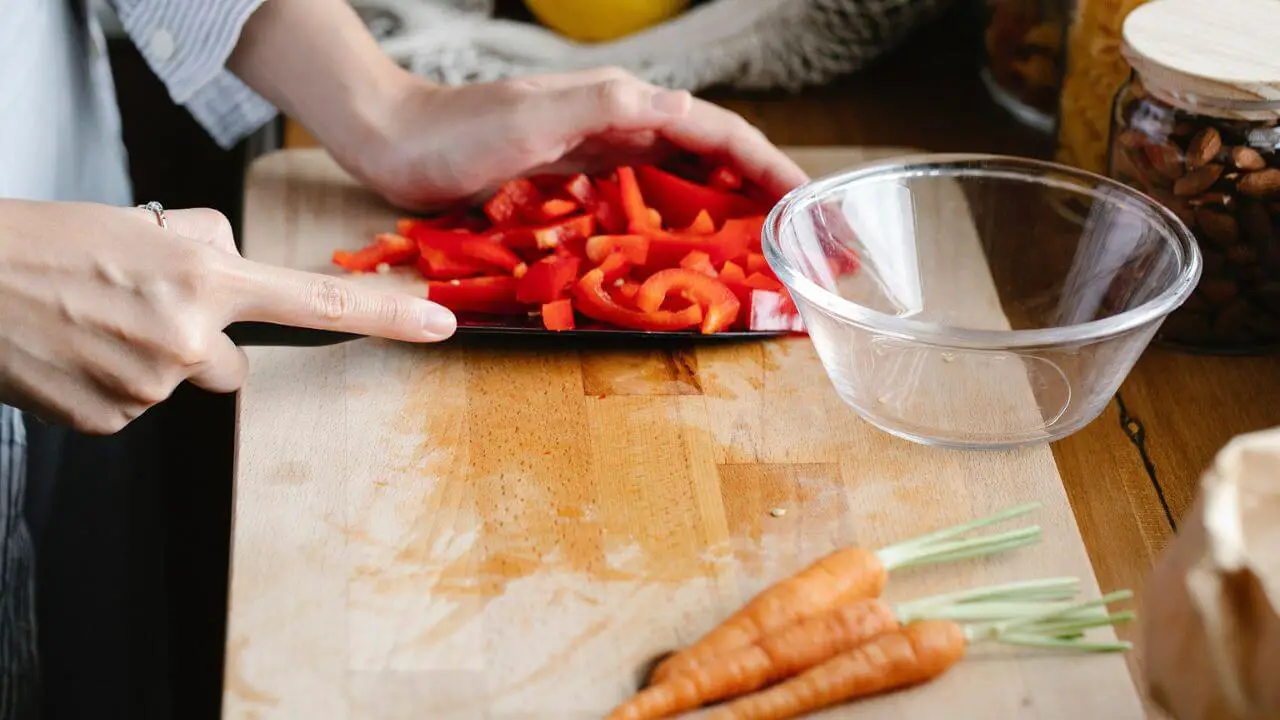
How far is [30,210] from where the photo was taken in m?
1.02

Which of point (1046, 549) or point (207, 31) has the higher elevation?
point (207, 31)

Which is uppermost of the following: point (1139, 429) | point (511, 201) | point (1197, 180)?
point (1197, 180)

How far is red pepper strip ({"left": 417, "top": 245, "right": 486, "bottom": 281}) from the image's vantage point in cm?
133

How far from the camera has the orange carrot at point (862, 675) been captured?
858 mm

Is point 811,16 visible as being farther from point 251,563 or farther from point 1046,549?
point 251,563

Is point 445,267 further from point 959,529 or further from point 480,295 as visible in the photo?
point 959,529

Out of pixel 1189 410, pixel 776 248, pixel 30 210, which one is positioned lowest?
pixel 1189 410

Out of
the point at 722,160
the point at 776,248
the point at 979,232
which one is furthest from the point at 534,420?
the point at 979,232

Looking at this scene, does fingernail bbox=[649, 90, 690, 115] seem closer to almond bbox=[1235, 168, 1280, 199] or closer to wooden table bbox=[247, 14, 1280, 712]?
wooden table bbox=[247, 14, 1280, 712]

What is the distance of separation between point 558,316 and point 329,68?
44 centimetres

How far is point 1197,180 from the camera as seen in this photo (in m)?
1.21

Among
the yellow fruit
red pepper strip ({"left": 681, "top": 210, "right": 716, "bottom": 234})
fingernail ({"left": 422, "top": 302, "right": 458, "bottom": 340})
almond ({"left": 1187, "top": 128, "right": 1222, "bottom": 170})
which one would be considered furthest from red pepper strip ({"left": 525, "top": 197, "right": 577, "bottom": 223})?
almond ({"left": 1187, "top": 128, "right": 1222, "bottom": 170})

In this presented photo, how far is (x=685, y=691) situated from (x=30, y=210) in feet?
2.06

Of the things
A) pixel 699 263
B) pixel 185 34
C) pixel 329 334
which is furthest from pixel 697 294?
pixel 185 34
